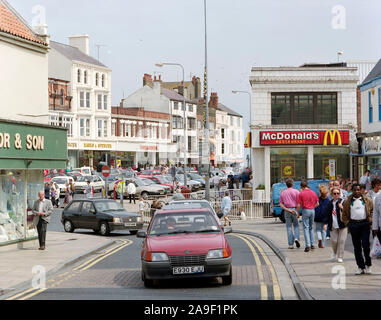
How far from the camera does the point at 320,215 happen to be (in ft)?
58.7

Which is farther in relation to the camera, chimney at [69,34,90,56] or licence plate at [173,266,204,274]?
chimney at [69,34,90,56]

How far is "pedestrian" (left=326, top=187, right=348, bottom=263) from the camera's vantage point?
15.6 metres

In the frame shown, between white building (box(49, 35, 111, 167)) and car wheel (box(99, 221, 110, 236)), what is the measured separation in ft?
154

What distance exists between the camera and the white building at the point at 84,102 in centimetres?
7706

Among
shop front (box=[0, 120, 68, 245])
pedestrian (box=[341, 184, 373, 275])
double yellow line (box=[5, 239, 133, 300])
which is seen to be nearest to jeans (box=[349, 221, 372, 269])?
pedestrian (box=[341, 184, 373, 275])

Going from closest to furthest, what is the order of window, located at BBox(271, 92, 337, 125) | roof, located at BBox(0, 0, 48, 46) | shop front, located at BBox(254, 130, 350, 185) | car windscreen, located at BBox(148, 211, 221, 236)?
car windscreen, located at BBox(148, 211, 221, 236), roof, located at BBox(0, 0, 48, 46), shop front, located at BBox(254, 130, 350, 185), window, located at BBox(271, 92, 337, 125)

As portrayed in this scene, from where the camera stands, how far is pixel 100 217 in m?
28.5

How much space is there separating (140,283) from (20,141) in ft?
28.7

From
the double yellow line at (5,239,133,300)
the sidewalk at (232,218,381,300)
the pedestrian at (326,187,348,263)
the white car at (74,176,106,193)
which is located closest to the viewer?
the sidewalk at (232,218,381,300)

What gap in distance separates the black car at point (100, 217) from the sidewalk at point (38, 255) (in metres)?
1.66

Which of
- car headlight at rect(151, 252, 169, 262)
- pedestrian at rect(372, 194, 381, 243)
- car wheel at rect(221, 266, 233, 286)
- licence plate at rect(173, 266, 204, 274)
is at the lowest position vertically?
car wheel at rect(221, 266, 233, 286)

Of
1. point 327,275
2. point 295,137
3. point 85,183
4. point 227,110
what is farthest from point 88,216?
A: point 227,110

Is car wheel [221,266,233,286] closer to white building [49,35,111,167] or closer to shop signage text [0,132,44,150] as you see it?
shop signage text [0,132,44,150]
